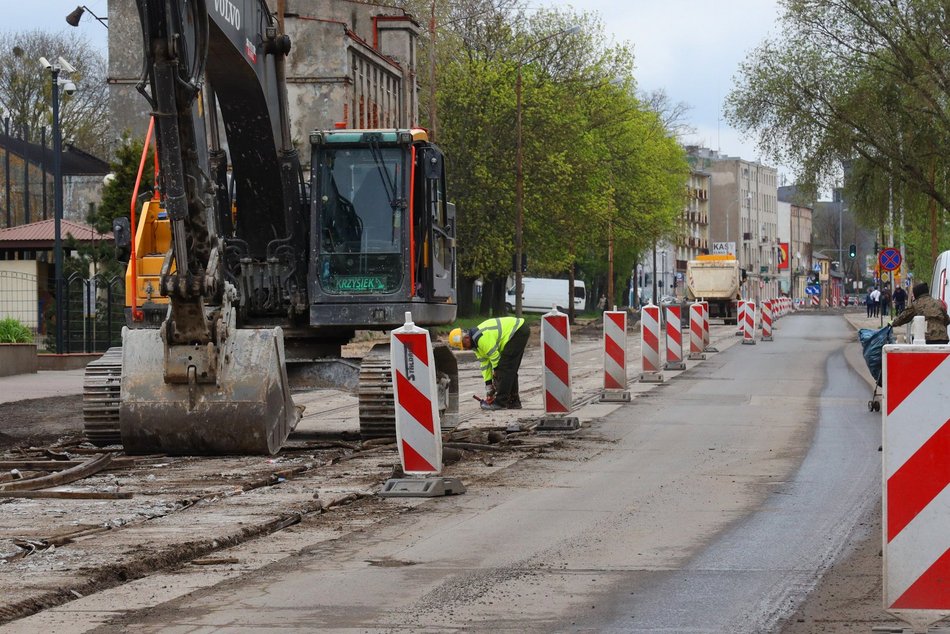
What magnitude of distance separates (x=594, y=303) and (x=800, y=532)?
9807 cm

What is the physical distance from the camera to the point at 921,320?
7125 millimetres

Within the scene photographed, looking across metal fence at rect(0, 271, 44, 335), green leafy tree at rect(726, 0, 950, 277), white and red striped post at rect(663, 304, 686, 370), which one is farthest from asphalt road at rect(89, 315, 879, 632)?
green leafy tree at rect(726, 0, 950, 277)

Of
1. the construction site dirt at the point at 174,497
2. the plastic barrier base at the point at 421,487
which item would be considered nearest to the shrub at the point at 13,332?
the construction site dirt at the point at 174,497

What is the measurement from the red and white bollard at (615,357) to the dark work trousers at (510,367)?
1.72m

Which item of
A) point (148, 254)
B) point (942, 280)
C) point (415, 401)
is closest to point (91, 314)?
point (148, 254)

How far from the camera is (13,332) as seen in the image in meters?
30.4

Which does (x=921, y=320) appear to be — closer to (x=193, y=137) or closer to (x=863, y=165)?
(x=193, y=137)

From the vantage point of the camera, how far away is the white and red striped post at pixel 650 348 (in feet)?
84.6

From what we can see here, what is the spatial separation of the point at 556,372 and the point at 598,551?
8214mm

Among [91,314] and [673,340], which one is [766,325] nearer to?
[673,340]

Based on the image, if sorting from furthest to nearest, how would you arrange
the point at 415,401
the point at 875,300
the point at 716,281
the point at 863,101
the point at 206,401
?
the point at 875,300 < the point at 716,281 < the point at 863,101 < the point at 206,401 < the point at 415,401

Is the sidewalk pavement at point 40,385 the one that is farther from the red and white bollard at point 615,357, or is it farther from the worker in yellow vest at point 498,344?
the red and white bollard at point 615,357

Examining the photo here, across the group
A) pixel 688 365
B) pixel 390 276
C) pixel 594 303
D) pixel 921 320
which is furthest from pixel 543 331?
pixel 594 303

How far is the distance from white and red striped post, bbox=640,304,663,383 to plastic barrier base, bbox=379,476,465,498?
14309mm
